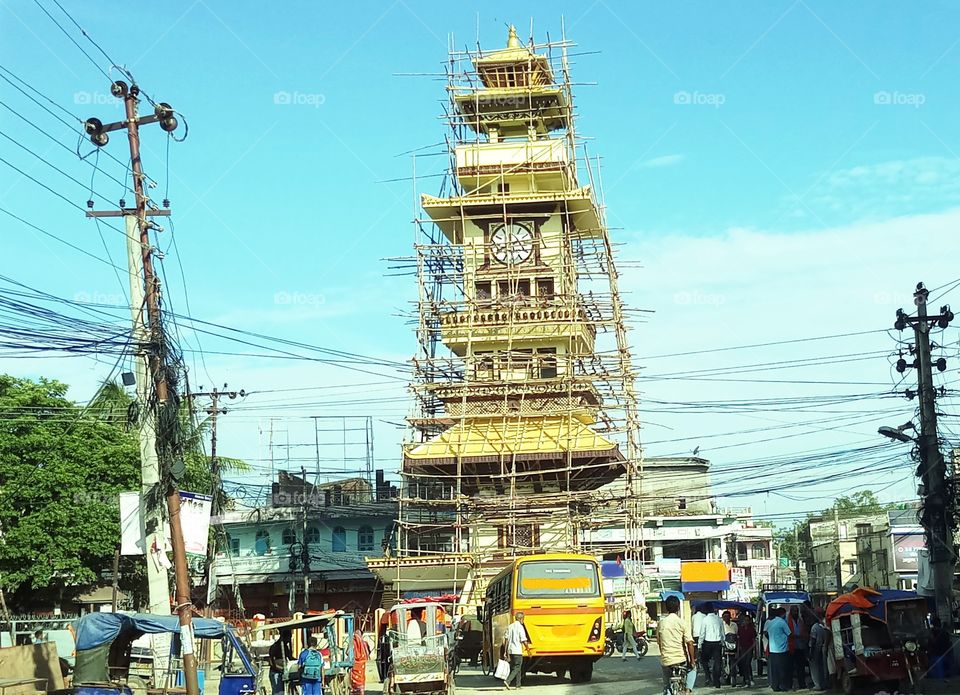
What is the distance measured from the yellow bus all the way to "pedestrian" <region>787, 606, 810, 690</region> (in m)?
4.80

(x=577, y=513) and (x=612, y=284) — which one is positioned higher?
(x=612, y=284)

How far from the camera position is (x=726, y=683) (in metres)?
27.9

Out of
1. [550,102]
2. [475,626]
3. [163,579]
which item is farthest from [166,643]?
[550,102]

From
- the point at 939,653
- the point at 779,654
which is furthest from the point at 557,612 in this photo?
the point at 939,653

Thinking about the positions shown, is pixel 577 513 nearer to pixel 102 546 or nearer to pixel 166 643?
pixel 102 546

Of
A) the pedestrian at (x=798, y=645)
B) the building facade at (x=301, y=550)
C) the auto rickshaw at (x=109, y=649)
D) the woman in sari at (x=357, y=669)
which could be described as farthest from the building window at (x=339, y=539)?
the pedestrian at (x=798, y=645)

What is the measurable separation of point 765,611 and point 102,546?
31.4 metres

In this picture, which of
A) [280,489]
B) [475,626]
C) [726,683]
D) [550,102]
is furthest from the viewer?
[280,489]

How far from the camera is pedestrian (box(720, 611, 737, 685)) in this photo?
27391 millimetres

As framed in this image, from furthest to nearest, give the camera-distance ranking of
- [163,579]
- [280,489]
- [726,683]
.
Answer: [280,489] < [726,683] < [163,579]

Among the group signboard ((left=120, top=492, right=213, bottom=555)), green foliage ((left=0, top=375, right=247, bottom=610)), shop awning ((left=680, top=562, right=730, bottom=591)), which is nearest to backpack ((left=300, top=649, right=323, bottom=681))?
signboard ((left=120, top=492, right=213, bottom=555))

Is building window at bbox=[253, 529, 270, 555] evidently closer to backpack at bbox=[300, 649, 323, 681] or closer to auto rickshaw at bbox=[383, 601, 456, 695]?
auto rickshaw at bbox=[383, 601, 456, 695]

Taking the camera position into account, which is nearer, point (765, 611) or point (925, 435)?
point (765, 611)

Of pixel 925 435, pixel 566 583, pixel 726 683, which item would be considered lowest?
pixel 726 683
